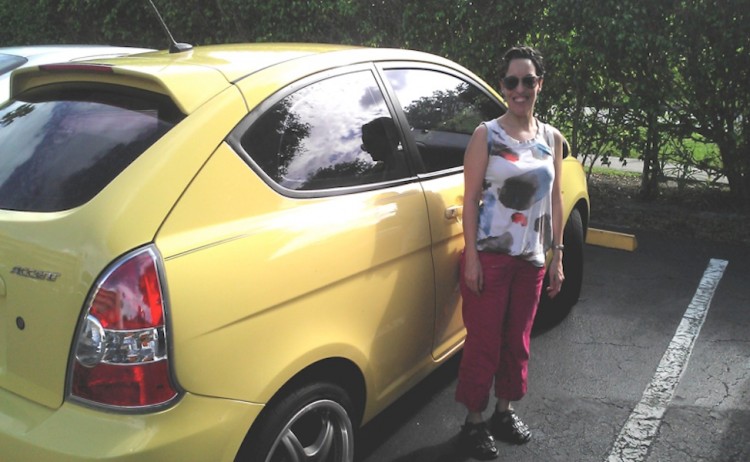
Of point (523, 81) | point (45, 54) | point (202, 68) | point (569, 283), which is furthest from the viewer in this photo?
point (45, 54)

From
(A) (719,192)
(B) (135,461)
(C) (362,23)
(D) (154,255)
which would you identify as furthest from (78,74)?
(A) (719,192)

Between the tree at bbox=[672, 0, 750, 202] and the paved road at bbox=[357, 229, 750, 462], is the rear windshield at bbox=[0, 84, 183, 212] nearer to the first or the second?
the paved road at bbox=[357, 229, 750, 462]

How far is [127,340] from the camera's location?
1.81 meters

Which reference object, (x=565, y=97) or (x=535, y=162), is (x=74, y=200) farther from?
(x=565, y=97)

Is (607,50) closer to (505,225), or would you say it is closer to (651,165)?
(651,165)

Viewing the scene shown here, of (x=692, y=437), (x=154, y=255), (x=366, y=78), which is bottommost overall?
(x=692, y=437)

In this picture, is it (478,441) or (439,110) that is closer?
(478,441)

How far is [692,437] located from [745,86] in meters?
4.07

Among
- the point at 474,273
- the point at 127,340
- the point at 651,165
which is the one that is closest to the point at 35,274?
the point at 127,340

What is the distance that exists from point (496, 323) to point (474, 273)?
24 centimetres

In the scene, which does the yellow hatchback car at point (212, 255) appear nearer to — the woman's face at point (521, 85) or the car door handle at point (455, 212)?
the car door handle at point (455, 212)

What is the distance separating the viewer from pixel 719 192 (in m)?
6.64

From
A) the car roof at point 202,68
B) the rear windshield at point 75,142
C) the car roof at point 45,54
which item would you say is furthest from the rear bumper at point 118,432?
the car roof at point 45,54

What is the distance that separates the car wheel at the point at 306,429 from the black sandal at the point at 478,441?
0.68 metres
